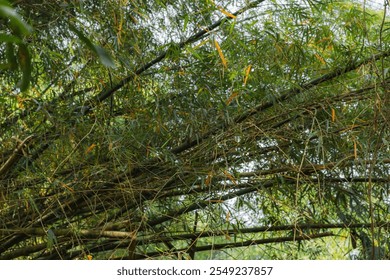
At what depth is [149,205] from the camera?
197cm

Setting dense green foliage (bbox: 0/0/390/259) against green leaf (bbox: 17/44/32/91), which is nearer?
green leaf (bbox: 17/44/32/91)

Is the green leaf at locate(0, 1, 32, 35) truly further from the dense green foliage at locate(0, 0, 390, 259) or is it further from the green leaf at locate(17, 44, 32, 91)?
the dense green foliage at locate(0, 0, 390, 259)

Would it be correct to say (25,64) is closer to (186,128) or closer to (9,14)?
(9,14)

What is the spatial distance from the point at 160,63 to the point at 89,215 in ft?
2.27

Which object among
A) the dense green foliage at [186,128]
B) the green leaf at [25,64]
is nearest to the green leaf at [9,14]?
the green leaf at [25,64]

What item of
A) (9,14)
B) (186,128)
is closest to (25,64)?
(9,14)

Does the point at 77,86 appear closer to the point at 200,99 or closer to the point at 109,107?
the point at 109,107

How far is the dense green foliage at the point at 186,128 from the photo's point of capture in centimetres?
204

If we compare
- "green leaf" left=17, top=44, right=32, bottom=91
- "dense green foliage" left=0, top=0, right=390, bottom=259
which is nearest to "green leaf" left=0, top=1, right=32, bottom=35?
"green leaf" left=17, top=44, right=32, bottom=91

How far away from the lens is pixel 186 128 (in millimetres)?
2156

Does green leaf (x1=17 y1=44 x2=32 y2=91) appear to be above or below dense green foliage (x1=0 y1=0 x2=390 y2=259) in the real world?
below

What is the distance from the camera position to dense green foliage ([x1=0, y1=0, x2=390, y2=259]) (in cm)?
204

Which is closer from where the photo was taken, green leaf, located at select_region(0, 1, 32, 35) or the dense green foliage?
green leaf, located at select_region(0, 1, 32, 35)

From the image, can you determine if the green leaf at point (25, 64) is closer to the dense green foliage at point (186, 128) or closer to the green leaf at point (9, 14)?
the green leaf at point (9, 14)
